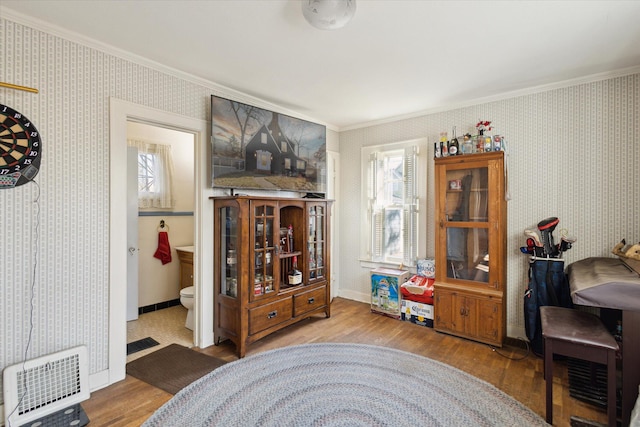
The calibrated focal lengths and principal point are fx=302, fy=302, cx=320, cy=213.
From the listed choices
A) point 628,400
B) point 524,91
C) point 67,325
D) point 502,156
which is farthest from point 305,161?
point 628,400

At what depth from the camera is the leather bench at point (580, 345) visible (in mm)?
1775

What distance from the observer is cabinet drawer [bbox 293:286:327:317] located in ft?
11.0

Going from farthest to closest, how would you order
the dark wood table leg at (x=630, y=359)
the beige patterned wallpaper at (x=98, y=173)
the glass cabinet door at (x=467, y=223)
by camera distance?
the glass cabinet door at (x=467, y=223) < the beige patterned wallpaper at (x=98, y=173) < the dark wood table leg at (x=630, y=359)

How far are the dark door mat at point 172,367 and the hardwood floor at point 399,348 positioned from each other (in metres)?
0.08

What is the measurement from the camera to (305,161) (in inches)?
149

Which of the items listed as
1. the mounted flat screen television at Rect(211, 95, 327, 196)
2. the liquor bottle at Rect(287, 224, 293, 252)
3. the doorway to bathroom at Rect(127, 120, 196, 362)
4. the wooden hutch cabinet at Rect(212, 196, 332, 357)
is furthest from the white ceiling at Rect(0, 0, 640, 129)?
the doorway to bathroom at Rect(127, 120, 196, 362)

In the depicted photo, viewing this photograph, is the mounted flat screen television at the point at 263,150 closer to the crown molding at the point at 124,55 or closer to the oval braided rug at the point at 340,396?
the crown molding at the point at 124,55

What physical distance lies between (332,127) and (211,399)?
3702 mm

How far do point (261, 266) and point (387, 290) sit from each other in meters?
1.71

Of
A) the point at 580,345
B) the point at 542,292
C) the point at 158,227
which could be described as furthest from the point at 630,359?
the point at 158,227

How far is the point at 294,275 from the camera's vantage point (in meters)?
3.41

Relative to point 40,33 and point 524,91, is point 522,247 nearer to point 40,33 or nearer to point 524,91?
point 524,91

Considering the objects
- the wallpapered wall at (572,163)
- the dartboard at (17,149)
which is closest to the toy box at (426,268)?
the wallpapered wall at (572,163)

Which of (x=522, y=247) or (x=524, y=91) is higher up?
(x=524, y=91)
